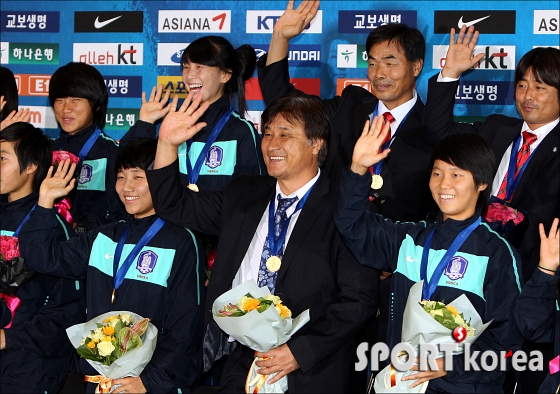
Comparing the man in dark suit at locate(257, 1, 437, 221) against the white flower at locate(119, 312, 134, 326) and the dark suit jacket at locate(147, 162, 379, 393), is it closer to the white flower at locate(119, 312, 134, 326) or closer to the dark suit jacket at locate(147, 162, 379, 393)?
the dark suit jacket at locate(147, 162, 379, 393)

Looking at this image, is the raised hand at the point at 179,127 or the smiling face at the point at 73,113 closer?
the raised hand at the point at 179,127

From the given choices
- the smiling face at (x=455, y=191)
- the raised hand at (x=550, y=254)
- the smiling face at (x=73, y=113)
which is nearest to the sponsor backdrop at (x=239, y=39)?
the smiling face at (x=73, y=113)

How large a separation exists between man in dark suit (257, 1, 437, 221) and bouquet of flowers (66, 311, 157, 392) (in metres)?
1.33

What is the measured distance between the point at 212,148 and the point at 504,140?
1667mm

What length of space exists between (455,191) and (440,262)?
0.35 m

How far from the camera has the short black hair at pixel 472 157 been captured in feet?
12.2

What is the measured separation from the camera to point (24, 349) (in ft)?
14.6

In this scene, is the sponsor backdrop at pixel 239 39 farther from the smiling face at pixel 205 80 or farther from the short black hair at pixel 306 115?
the short black hair at pixel 306 115

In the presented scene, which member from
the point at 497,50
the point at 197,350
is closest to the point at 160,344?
the point at 197,350

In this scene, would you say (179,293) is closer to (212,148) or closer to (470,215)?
(212,148)

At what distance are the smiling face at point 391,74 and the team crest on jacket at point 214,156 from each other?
969 millimetres

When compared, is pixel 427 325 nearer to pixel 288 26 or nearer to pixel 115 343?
pixel 115 343

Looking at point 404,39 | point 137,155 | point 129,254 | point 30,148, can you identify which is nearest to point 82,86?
point 30,148

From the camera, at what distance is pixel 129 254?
4.12 meters
